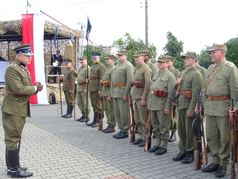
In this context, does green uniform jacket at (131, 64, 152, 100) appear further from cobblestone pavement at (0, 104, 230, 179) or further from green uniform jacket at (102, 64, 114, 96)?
green uniform jacket at (102, 64, 114, 96)

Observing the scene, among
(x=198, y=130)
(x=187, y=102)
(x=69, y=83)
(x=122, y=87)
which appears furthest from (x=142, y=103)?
(x=69, y=83)

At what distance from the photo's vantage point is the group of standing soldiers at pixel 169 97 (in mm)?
5629

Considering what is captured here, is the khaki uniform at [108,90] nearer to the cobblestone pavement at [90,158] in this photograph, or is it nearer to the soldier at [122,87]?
the cobblestone pavement at [90,158]

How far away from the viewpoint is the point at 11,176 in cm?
579

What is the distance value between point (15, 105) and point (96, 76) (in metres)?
4.85

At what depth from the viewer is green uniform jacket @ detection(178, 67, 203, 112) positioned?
618cm

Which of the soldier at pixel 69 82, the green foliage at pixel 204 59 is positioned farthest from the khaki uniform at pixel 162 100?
the green foliage at pixel 204 59

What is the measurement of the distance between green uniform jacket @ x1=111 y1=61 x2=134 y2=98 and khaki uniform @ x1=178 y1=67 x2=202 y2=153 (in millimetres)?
2018

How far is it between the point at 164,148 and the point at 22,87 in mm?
2955

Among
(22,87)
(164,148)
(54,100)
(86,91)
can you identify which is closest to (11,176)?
(22,87)

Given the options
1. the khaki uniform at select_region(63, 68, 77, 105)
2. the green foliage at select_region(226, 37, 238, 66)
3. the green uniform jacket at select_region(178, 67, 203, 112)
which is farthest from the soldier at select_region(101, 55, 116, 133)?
the green foliage at select_region(226, 37, 238, 66)

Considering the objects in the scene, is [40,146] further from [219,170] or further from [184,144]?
[219,170]

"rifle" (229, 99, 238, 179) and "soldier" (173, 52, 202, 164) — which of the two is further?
"soldier" (173, 52, 202, 164)

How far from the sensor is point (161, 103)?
6.99 metres
